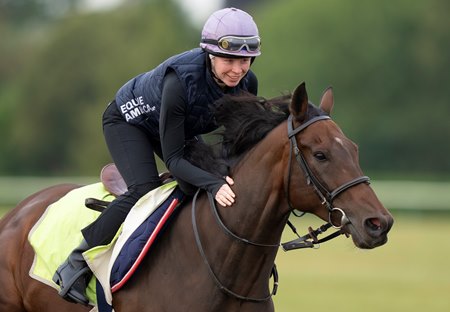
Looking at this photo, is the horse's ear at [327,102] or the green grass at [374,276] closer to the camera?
the horse's ear at [327,102]

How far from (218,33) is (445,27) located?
128ft

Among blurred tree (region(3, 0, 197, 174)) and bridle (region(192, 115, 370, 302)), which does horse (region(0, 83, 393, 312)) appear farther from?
blurred tree (region(3, 0, 197, 174))

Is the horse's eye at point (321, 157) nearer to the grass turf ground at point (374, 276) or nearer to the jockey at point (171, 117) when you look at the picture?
the jockey at point (171, 117)

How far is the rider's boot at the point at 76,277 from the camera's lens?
6684 millimetres

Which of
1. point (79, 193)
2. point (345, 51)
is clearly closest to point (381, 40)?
point (345, 51)

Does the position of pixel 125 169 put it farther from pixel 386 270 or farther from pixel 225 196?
pixel 386 270

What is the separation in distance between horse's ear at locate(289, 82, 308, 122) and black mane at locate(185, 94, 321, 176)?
0.71 ft

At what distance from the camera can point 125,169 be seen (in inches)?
267

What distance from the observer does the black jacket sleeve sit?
628 cm

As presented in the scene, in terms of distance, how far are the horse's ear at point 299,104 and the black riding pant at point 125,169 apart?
1217 mm

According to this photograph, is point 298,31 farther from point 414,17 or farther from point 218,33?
point 218,33

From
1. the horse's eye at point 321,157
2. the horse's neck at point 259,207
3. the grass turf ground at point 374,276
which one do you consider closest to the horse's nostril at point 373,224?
the horse's eye at point 321,157

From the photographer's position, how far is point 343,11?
46.1 m

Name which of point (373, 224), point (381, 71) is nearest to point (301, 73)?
point (381, 71)
